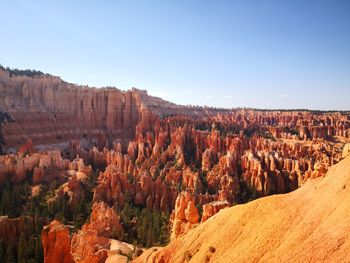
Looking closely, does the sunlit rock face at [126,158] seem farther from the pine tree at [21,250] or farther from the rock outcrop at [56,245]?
the pine tree at [21,250]

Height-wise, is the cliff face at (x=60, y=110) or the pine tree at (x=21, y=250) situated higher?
the cliff face at (x=60, y=110)

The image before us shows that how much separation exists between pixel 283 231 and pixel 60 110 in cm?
7183

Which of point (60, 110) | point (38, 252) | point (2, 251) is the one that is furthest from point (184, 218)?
point (60, 110)

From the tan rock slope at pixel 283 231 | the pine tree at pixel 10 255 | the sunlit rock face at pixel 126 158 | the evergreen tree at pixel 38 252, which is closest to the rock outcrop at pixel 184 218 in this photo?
the sunlit rock face at pixel 126 158

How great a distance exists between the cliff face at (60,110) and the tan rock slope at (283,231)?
54350 millimetres

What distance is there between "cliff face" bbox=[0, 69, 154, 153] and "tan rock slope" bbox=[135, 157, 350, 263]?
178 feet

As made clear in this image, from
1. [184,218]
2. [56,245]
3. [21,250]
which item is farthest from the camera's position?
[21,250]

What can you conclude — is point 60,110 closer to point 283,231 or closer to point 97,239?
point 97,239

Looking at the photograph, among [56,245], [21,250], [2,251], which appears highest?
[56,245]

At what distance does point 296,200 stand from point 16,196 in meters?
33.1

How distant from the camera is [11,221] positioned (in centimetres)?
2995

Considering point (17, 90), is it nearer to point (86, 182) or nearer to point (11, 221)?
point (86, 182)

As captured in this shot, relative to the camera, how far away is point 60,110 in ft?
258

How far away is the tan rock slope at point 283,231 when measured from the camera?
11203 mm
